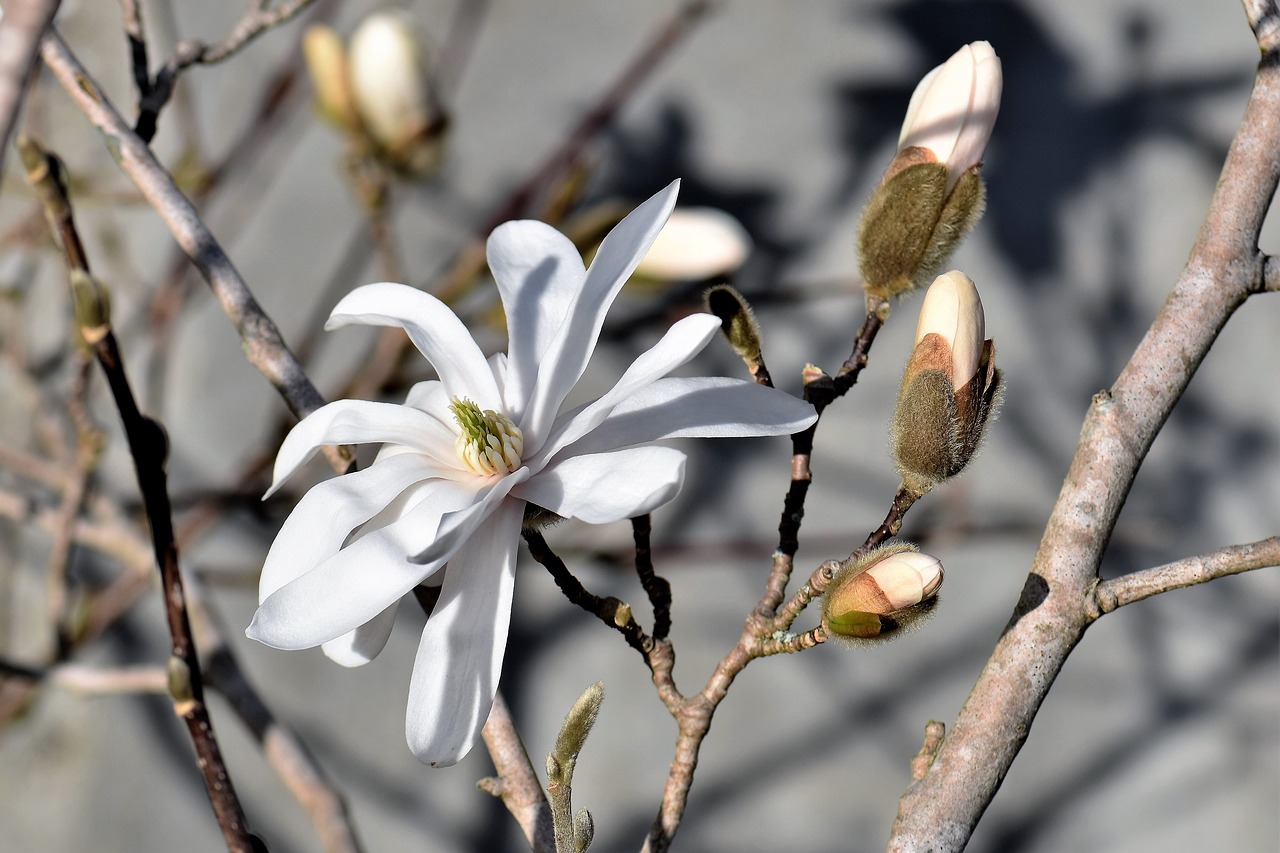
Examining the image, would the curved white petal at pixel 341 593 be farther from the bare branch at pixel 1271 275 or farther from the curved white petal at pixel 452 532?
the bare branch at pixel 1271 275

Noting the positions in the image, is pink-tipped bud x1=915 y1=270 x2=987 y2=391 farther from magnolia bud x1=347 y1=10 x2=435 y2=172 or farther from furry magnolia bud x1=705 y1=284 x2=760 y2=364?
magnolia bud x1=347 y1=10 x2=435 y2=172

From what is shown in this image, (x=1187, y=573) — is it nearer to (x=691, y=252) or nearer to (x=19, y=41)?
(x=19, y=41)

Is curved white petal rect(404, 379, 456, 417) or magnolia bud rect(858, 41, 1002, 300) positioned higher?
curved white petal rect(404, 379, 456, 417)

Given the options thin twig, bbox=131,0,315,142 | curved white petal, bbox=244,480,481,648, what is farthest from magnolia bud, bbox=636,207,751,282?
curved white petal, bbox=244,480,481,648

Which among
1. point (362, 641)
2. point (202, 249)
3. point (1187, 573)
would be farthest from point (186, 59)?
point (1187, 573)

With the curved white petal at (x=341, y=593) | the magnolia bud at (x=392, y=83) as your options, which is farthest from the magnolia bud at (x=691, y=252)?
the curved white petal at (x=341, y=593)

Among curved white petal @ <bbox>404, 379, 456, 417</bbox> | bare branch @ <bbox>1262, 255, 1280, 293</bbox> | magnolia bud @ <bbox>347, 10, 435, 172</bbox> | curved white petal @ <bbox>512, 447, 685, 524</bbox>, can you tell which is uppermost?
magnolia bud @ <bbox>347, 10, 435, 172</bbox>

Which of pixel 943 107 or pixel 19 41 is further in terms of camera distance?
pixel 943 107
